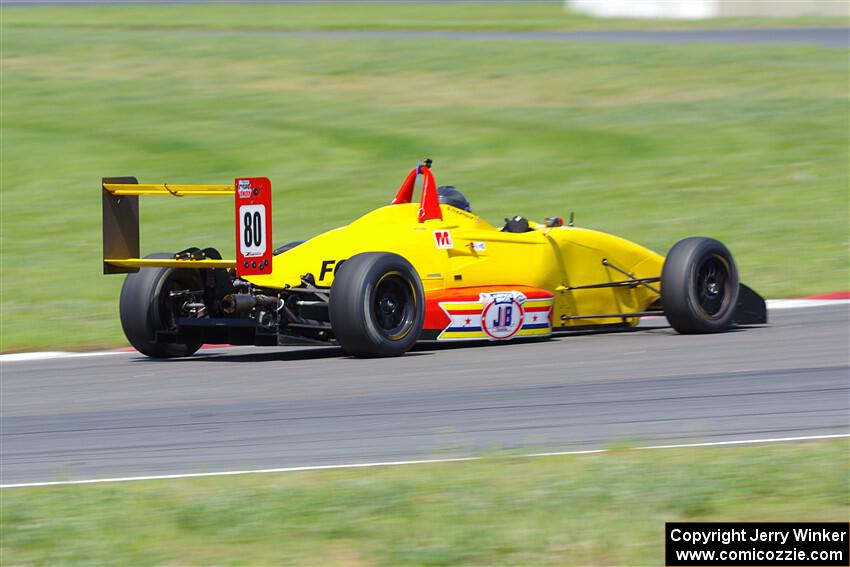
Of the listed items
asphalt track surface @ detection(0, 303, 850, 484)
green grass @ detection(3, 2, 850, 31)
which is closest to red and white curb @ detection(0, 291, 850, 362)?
asphalt track surface @ detection(0, 303, 850, 484)

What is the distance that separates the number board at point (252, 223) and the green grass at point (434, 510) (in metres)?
3.60

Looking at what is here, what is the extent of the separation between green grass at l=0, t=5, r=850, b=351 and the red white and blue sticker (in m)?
3.47

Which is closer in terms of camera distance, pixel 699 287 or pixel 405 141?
pixel 699 287

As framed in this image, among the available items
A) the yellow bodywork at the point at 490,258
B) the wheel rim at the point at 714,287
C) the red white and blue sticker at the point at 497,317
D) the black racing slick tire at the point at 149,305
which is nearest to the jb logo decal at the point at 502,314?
the red white and blue sticker at the point at 497,317

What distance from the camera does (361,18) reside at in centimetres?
4947

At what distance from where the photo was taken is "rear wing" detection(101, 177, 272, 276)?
1008cm

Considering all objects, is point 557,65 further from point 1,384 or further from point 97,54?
point 1,384

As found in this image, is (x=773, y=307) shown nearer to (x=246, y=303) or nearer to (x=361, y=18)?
(x=246, y=303)

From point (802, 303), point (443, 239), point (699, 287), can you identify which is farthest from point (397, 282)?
point (802, 303)

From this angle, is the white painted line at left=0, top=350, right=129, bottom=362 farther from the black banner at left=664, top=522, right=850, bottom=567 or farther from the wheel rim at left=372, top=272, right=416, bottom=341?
the black banner at left=664, top=522, right=850, bottom=567

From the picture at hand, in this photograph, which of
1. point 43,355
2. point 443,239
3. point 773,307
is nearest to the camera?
point 443,239

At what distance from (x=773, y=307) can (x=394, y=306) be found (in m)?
4.92

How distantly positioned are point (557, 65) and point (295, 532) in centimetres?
2624

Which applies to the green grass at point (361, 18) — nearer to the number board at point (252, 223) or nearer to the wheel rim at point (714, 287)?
the wheel rim at point (714, 287)
